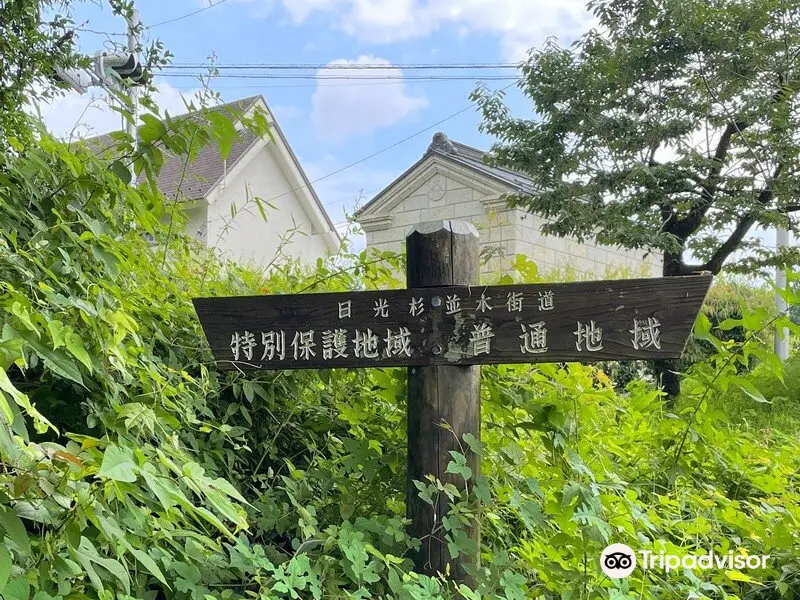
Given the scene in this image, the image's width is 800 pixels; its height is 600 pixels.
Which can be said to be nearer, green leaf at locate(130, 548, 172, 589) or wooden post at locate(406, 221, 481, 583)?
green leaf at locate(130, 548, 172, 589)

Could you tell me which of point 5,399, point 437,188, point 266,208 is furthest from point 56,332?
point 266,208

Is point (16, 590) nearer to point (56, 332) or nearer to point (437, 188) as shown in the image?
point (56, 332)

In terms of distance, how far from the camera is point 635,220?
247 inches

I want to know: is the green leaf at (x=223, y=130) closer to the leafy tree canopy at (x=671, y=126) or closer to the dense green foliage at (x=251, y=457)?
the dense green foliage at (x=251, y=457)

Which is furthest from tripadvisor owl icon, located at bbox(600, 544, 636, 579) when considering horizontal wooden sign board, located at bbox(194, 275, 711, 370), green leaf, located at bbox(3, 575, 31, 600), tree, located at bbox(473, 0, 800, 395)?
tree, located at bbox(473, 0, 800, 395)

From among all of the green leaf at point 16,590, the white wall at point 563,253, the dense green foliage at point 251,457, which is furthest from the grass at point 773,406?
the green leaf at point 16,590

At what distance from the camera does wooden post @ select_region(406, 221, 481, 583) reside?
1549 millimetres

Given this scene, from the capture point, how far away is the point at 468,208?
32.4 ft

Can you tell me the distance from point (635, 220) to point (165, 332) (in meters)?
5.36

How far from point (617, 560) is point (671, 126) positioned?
583 cm

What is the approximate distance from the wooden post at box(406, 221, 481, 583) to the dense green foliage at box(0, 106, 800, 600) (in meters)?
0.06

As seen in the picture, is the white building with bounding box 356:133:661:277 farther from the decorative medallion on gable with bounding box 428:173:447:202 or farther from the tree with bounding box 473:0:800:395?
the tree with bounding box 473:0:800:395

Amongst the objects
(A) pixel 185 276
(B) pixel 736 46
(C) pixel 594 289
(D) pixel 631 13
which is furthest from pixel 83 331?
(D) pixel 631 13

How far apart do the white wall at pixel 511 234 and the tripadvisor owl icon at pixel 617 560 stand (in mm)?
7143
